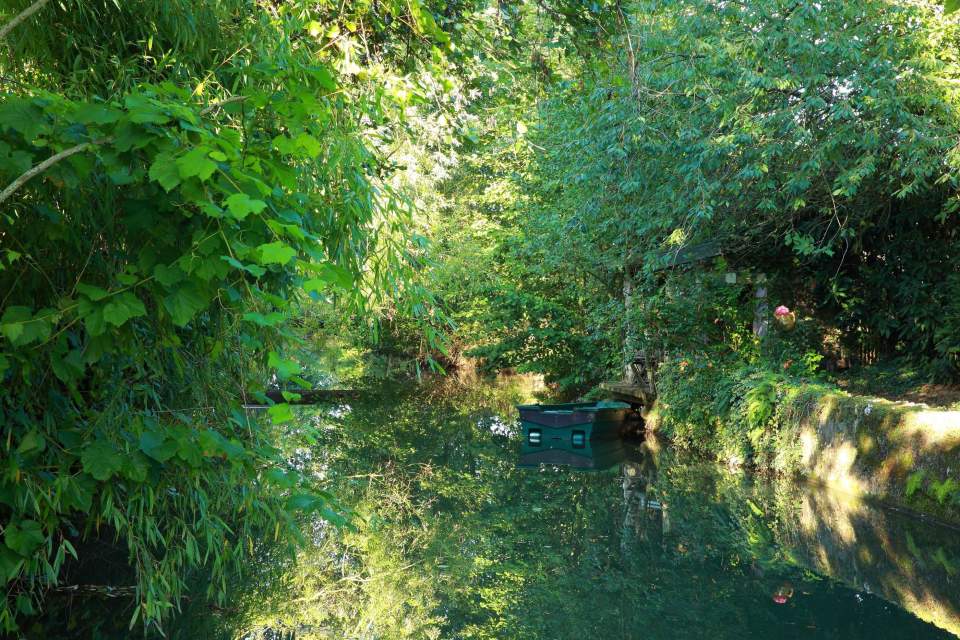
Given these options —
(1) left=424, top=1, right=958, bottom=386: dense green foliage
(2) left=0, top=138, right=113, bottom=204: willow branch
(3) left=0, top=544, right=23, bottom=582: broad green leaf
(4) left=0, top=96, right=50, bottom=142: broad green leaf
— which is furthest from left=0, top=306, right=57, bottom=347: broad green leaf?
(1) left=424, top=1, right=958, bottom=386: dense green foliage

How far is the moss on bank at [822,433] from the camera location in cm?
764

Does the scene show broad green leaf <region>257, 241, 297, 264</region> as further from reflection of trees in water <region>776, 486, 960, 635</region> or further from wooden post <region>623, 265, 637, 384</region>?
wooden post <region>623, 265, 637, 384</region>

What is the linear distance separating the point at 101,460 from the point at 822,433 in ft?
27.4

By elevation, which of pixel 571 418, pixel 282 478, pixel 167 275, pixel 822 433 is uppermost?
pixel 167 275

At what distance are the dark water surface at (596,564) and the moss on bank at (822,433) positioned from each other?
0.96 feet

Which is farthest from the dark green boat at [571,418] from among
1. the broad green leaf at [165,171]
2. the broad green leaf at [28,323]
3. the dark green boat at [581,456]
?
the broad green leaf at [165,171]

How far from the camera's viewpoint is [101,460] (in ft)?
9.17

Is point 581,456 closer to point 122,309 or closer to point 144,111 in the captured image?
point 122,309

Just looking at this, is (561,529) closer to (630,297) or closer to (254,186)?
→ (254,186)

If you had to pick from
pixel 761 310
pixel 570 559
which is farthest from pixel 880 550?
pixel 761 310

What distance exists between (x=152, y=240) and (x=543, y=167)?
13.7 metres

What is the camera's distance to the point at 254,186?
7.51 feet

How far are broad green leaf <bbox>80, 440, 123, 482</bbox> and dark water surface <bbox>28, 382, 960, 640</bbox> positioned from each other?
2293 mm

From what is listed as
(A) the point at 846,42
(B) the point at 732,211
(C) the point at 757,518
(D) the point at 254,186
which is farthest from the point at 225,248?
(B) the point at 732,211
